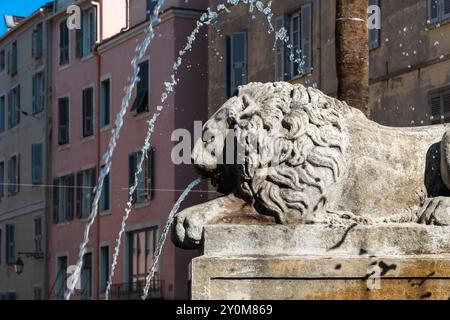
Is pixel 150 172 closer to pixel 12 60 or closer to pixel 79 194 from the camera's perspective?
pixel 79 194

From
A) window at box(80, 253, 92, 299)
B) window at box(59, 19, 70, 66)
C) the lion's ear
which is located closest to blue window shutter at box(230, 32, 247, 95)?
window at box(80, 253, 92, 299)

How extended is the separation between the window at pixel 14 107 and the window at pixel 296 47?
22.0m

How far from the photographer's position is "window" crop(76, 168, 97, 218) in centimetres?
4681

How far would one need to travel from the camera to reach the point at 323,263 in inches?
279

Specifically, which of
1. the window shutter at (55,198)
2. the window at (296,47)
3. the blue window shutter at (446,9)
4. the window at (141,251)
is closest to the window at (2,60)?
the window shutter at (55,198)

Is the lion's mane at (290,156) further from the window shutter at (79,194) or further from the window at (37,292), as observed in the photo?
the window at (37,292)

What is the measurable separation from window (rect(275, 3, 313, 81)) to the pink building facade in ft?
17.8

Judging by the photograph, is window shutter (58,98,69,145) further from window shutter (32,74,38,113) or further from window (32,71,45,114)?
window shutter (32,74,38,113)

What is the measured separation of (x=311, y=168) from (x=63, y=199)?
41.9m

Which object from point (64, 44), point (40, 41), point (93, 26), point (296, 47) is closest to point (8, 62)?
point (40, 41)

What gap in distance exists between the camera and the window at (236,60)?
35.8m
